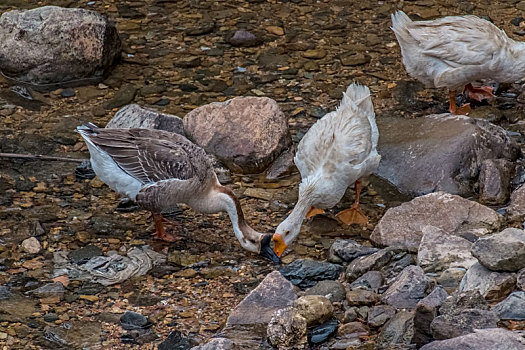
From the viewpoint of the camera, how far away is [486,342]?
5.47 m

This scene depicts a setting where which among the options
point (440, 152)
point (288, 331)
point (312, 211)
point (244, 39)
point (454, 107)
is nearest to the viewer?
point (288, 331)

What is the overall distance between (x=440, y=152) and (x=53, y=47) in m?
5.60

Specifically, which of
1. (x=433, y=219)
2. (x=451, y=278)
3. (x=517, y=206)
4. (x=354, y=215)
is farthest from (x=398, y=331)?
(x=517, y=206)

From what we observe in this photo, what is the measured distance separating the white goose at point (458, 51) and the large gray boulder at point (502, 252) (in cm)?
397

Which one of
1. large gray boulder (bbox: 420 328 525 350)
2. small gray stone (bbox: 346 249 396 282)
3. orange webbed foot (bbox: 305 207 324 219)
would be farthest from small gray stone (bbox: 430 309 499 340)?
orange webbed foot (bbox: 305 207 324 219)

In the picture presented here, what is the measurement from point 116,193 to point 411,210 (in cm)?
334

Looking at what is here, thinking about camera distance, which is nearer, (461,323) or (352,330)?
(461,323)

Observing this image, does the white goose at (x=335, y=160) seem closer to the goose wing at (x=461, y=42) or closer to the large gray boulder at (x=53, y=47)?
the goose wing at (x=461, y=42)

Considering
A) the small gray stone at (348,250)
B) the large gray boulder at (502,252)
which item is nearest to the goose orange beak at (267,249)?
the small gray stone at (348,250)

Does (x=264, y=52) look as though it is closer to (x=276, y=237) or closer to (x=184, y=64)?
(x=184, y=64)

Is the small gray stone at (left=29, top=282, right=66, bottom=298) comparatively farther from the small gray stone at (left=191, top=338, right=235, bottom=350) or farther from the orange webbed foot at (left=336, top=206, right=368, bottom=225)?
the orange webbed foot at (left=336, top=206, right=368, bottom=225)

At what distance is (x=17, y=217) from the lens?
8.84 metres

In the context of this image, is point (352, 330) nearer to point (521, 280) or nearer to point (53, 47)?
point (521, 280)

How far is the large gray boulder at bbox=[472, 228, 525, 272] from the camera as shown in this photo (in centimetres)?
652
